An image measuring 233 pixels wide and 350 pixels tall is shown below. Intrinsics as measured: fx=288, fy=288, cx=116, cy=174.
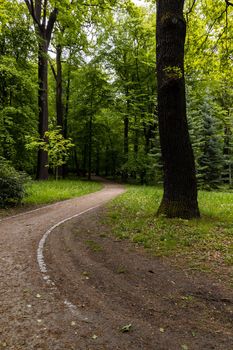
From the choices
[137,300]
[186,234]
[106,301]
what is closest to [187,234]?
[186,234]

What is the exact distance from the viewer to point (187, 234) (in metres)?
7.44

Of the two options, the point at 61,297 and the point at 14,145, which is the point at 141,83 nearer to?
→ the point at 14,145

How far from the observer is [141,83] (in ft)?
90.4

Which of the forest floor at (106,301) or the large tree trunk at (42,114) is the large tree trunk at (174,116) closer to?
the forest floor at (106,301)

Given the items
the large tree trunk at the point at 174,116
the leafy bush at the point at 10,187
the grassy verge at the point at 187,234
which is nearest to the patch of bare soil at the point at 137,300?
the grassy verge at the point at 187,234

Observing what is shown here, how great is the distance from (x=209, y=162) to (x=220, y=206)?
41.2 ft

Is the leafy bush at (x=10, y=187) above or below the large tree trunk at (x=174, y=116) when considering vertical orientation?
below

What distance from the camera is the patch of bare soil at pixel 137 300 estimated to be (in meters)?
3.50

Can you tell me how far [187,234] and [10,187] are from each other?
7710mm

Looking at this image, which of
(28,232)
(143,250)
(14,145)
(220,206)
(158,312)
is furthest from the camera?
(14,145)

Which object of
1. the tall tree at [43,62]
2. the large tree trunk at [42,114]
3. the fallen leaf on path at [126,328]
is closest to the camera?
the fallen leaf on path at [126,328]

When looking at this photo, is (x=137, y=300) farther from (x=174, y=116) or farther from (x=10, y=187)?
(x=10, y=187)

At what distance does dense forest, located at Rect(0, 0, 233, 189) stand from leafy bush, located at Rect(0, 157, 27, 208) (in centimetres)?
658

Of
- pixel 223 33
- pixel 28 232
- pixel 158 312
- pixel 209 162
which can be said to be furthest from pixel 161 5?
pixel 209 162
